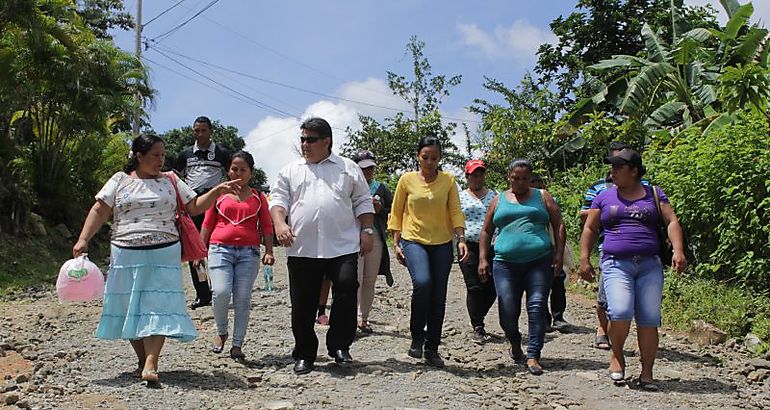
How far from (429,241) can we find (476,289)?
1333mm

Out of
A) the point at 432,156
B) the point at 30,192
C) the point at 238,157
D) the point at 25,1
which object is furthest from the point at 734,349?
the point at 30,192

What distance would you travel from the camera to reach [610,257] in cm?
555

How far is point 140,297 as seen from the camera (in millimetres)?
5262

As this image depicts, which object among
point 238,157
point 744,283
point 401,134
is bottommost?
point 744,283

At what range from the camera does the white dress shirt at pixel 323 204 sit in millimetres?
5547

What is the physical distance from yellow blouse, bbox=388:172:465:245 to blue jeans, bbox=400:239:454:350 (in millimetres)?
83

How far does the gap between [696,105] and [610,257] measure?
31.6ft

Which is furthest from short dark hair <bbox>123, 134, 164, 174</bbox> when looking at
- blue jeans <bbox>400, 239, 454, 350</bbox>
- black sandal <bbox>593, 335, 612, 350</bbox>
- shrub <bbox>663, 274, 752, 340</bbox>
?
shrub <bbox>663, 274, 752, 340</bbox>

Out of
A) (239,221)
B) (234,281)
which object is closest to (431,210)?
(239,221)

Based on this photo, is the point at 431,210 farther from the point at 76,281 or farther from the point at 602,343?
the point at 76,281

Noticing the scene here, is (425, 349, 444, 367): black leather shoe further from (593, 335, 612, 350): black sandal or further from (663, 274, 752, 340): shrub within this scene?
(663, 274, 752, 340): shrub

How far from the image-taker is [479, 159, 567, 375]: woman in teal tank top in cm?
597

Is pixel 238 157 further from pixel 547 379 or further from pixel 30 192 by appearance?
pixel 30 192

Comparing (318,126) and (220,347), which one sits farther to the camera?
(220,347)
